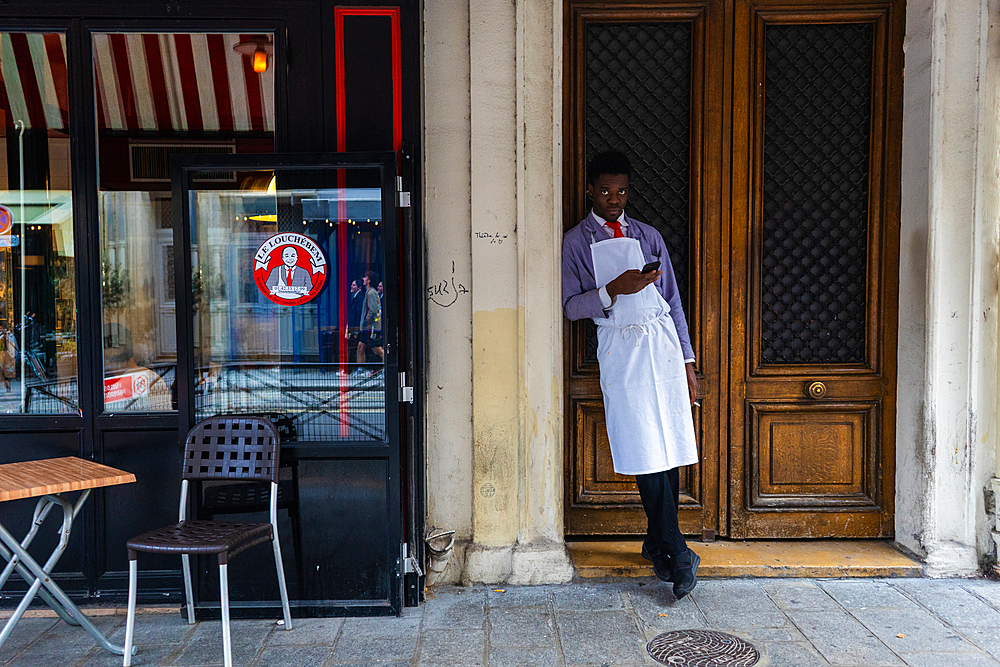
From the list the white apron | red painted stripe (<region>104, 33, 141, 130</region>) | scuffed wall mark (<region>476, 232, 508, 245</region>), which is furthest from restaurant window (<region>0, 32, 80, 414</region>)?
the white apron

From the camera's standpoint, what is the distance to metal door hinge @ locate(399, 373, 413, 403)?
379 centimetres

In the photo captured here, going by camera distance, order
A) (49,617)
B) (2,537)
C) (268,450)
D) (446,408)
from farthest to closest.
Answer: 1. (446,408)
2. (49,617)
3. (268,450)
4. (2,537)

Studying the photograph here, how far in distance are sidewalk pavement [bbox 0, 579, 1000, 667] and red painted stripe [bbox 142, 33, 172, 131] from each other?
2.71m

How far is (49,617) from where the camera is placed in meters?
3.82

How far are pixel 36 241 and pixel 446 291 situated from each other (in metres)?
2.30

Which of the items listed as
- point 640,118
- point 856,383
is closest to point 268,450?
point 640,118

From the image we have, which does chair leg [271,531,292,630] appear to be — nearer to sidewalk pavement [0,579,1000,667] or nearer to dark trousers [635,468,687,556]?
sidewalk pavement [0,579,1000,667]

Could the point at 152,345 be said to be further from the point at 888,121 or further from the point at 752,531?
the point at 888,121

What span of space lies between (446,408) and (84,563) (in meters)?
2.10

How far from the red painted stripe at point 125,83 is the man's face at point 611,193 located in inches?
103

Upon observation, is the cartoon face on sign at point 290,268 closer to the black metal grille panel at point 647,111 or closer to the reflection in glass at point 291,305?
the reflection in glass at point 291,305

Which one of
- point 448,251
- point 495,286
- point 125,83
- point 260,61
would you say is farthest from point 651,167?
point 125,83

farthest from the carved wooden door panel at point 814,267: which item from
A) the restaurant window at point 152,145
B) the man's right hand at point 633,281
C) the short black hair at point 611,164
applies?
the restaurant window at point 152,145

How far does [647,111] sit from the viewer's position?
14.4 ft
